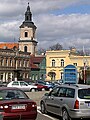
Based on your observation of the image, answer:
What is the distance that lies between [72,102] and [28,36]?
115469mm

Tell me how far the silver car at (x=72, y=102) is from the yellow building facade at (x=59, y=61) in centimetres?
8484

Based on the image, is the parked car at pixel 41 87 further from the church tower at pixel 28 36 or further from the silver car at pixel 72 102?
the church tower at pixel 28 36

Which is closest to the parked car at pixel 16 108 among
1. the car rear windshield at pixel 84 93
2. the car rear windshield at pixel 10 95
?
the car rear windshield at pixel 10 95

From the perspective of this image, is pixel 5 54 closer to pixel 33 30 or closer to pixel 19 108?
pixel 33 30

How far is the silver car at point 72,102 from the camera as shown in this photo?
13383mm

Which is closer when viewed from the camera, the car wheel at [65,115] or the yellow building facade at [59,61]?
the car wheel at [65,115]

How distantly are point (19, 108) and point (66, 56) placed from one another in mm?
88717

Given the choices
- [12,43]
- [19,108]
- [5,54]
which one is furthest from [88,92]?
[12,43]

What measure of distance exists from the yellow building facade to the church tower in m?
24.1

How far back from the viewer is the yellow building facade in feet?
328

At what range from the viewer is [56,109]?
1516 centimetres

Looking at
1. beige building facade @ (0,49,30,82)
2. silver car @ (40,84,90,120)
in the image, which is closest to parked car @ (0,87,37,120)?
silver car @ (40,84,90,120)

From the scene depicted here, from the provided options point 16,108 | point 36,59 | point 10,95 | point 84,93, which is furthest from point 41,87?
point 36,59

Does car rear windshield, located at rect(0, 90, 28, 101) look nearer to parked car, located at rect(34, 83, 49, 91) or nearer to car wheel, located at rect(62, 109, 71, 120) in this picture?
car wheel, located at rect(62, 109, 71, 120)
